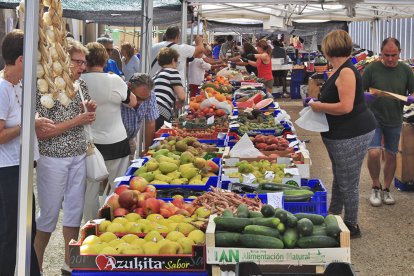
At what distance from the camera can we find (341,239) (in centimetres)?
321

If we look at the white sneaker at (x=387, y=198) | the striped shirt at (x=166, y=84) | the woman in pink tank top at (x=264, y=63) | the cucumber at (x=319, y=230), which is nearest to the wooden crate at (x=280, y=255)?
the cucumber at (x=319, y=230)

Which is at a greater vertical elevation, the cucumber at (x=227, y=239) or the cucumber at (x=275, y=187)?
the cucumber at (x=275, y=187)

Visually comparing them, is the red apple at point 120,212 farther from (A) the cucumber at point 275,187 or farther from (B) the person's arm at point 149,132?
(B) the person's arm at point 149,132

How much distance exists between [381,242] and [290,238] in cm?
333

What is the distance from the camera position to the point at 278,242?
3227mm

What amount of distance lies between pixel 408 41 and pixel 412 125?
15661 millimetres

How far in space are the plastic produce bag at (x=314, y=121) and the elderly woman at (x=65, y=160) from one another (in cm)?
198

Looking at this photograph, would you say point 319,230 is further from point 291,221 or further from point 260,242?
point 260,242

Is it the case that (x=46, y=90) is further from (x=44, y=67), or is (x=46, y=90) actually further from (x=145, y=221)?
(x=145, y=221)

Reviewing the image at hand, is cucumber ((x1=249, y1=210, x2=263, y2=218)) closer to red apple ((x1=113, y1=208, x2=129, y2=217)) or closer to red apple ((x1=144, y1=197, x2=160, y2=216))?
red apple ((x1=144, y1=197, x2=160, y2=216))

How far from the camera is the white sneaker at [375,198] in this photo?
755cm

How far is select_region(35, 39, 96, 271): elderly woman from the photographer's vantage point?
4.53 m

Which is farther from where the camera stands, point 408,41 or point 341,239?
point 408,41

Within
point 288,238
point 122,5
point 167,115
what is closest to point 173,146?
point 167,115
